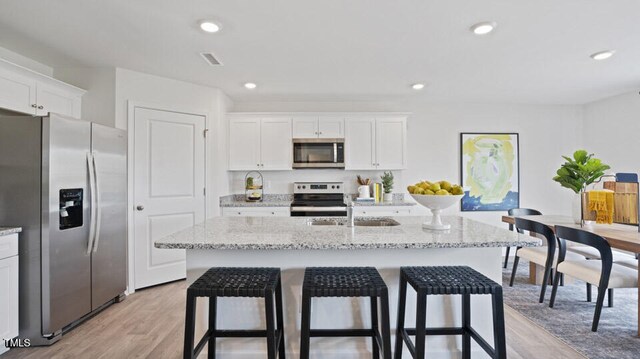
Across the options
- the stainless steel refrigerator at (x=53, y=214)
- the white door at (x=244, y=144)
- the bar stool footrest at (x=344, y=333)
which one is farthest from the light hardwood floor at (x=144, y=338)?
the white door at (x=244, y=144)

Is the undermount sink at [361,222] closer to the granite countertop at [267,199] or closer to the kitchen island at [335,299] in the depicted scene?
the kitchen island at [335,299]

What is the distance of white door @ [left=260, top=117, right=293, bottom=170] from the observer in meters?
4.36

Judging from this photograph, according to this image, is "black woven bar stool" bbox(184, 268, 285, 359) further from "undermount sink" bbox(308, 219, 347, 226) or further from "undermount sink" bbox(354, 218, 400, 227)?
"undermount sink" bbox(354, 218, 400, 227)

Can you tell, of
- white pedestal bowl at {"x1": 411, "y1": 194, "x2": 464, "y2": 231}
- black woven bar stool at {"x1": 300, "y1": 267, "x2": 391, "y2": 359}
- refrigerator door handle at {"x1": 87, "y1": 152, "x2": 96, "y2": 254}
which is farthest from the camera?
refrigerator door handle at {"x1": 87, "y1": 152, "x2": 96, "y2": 254}

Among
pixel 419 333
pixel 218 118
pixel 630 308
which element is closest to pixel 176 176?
pixel 218 118

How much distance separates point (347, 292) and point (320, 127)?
3171 millimetres

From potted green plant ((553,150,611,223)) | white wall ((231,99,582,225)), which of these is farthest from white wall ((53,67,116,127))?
potted green plant ((553,150,611,223))

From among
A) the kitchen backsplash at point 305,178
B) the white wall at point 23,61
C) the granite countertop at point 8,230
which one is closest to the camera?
the granite countertop at point 8,230

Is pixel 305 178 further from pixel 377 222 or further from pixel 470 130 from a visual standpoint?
pixel 470 130

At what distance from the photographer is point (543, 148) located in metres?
4.85

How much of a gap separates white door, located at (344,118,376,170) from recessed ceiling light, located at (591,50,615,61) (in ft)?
7.60

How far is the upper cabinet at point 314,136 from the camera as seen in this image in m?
4.36

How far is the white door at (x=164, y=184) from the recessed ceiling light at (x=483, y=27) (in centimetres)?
295

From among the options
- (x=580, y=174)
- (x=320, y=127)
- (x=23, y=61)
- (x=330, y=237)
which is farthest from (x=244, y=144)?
(x=580, y=174)
